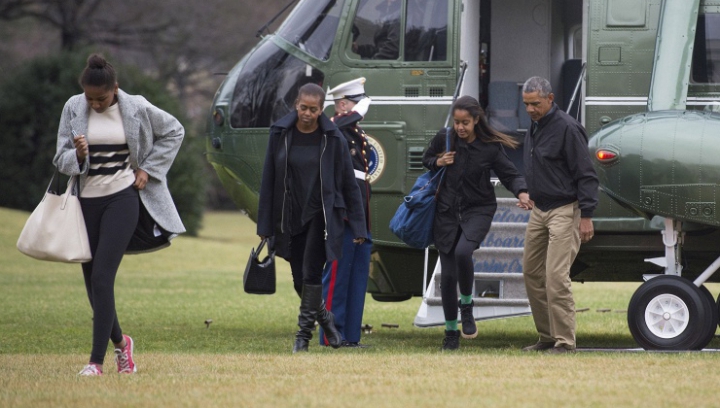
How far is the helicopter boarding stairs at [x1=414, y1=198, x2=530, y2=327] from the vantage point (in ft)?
30.4

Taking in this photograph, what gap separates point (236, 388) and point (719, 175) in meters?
3.70

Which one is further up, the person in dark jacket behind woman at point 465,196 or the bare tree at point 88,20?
the bare tree at point 88,20

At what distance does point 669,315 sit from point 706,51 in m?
2.18

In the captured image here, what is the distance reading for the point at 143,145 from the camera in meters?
7.28

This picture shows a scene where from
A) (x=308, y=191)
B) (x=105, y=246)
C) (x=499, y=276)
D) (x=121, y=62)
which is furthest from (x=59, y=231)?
(x=121, y=62)

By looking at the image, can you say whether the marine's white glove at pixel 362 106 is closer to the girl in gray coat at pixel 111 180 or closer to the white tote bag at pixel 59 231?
the girl in gray coat at pixel 111 180

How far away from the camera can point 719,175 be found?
832 centimetres

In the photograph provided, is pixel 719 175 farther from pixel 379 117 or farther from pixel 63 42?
pixel 63 42

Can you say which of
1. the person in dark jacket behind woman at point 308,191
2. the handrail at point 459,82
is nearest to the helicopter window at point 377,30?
the handrail at point 459,82

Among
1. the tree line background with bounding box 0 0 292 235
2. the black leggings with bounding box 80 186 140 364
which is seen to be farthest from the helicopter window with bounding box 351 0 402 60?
the tree line background with bounding box 0 0 292 235

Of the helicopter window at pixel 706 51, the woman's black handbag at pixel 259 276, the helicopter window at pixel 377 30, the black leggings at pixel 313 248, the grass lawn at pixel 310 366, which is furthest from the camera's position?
the helicopter window at pixel 377 30

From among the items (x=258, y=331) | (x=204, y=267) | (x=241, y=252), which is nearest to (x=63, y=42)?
(x=241, y=252)

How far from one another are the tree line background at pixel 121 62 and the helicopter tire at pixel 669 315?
1841 cm

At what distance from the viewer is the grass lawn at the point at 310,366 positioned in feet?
19.9
